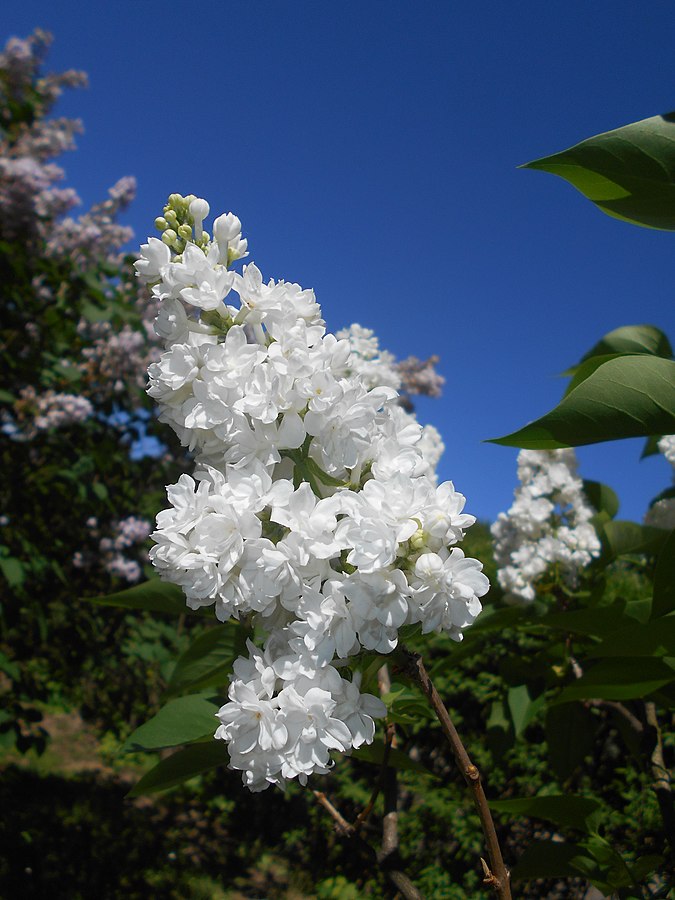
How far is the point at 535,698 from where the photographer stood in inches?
75.2

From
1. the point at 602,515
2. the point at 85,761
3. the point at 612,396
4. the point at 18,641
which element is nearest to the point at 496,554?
the point at 602,515

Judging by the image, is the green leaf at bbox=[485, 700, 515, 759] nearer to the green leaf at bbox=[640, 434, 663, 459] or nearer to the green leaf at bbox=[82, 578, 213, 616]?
the green leaf at bbox=[640, 434, 663, 459]

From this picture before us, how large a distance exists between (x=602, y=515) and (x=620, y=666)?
111 cm

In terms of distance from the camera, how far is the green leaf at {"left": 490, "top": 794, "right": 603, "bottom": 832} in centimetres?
123

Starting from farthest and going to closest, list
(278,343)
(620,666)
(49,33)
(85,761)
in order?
1. (85,761)
2. (49,33)
3. (620,666)
4. (278,343)

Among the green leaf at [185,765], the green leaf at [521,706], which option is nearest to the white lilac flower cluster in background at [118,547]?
the green leaf at [521,706]

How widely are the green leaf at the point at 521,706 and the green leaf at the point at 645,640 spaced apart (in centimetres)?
77

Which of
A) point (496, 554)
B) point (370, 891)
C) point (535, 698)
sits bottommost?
point (370, 891)

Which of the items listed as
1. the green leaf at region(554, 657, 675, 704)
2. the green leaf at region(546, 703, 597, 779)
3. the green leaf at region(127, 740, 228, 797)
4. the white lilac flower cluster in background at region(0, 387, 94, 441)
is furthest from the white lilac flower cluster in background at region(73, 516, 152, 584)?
the green leaf at region(554, 657, 675, 704)

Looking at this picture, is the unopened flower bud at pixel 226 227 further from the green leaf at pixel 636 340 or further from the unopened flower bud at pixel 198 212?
the green leaf at pixel 636 340

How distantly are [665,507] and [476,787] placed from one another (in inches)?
62.1

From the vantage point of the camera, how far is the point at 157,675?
22.6 ft

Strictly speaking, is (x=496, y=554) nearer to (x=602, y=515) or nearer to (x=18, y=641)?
(x=602, y=515)

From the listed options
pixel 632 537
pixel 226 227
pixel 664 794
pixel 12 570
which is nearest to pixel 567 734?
pixel 664 794
